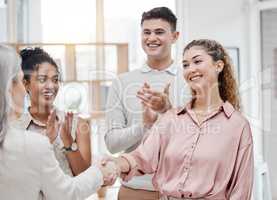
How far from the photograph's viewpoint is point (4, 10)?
48.7 inches

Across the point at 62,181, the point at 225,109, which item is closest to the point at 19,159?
the point at 62,181

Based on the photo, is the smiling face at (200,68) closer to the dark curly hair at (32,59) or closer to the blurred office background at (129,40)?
the blurred office background at (129,40)

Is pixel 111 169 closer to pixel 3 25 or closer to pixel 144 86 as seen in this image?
pixel 144 86

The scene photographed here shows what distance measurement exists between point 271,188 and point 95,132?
65 cm

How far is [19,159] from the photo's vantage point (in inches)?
39.3

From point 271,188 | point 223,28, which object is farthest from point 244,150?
point 223,28

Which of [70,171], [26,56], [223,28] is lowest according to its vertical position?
[70,171]

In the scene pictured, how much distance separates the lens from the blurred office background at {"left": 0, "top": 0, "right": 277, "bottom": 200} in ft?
4.09

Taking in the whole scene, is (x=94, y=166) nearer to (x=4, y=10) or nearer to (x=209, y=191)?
(x=209, y=191)

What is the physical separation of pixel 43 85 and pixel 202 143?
52cm

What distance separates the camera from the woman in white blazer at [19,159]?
3.27 ft

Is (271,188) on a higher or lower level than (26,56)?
lower

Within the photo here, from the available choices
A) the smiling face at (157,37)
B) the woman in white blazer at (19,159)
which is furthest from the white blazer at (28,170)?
the smiling face at (157,37)

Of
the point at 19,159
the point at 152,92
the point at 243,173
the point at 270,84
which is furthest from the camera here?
the point at 270,84
